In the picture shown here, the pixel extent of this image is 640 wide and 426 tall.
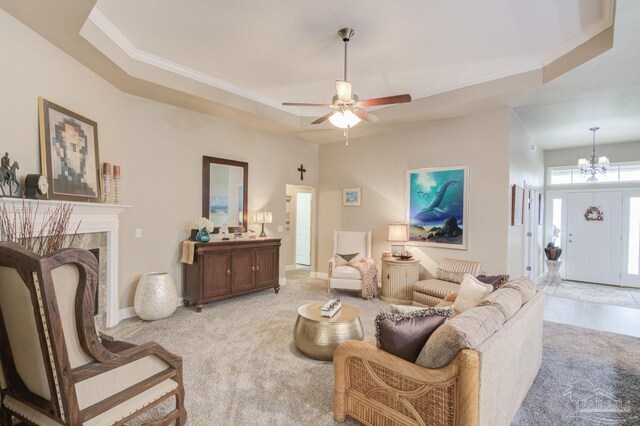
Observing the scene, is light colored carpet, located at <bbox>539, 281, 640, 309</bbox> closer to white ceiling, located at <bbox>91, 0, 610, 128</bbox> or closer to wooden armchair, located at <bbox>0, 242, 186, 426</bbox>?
white ceiling, located at <bbox>91, 0, 610, 128</bbox>

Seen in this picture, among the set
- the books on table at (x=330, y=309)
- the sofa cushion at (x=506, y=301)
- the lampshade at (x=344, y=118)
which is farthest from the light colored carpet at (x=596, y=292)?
the lampshade at (x=344, y=118)

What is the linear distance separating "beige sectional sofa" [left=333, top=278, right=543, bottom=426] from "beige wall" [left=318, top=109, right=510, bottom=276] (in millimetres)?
2484

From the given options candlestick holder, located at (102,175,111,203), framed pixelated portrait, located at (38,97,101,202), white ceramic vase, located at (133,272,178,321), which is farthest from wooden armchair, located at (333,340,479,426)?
candlestick holder, located at (102,175,111,203)

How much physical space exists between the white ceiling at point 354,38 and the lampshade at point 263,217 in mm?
2131

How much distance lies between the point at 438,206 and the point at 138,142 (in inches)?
180

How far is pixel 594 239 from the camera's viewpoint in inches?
264

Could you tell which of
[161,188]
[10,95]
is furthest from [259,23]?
[161,188]

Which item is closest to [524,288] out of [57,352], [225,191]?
[57,352]

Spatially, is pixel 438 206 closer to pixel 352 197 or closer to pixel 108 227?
pixel 352 197

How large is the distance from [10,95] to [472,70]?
4.81 m

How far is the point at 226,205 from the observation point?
5.20m

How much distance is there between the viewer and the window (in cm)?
635

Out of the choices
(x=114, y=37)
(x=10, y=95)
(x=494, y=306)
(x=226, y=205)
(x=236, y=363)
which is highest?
(x=114, y=37)

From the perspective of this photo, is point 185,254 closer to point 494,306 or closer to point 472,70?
point 494,306
